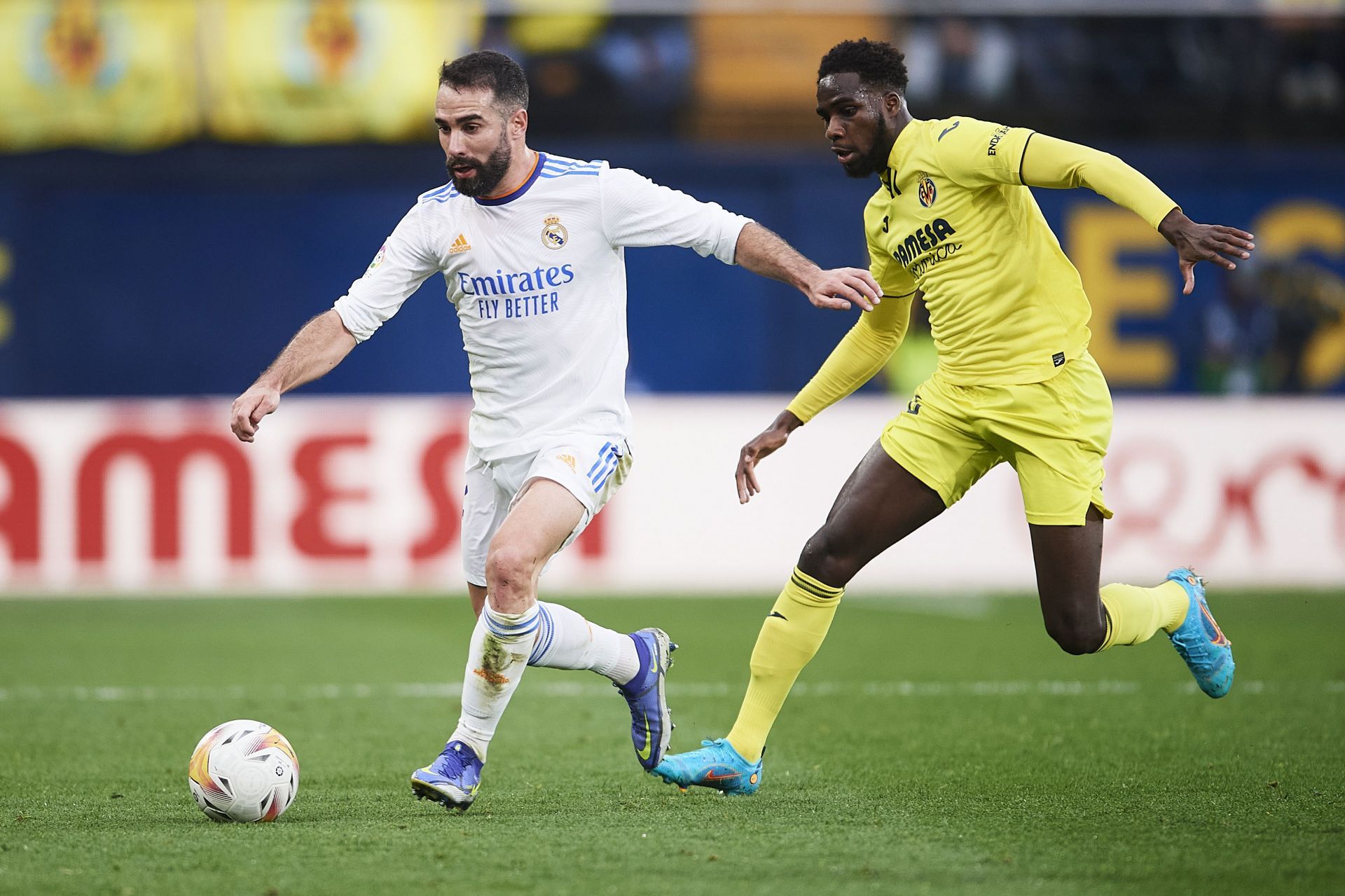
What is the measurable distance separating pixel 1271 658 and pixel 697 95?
926 cm

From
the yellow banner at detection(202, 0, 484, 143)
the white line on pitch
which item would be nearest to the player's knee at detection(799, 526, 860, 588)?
the white line on pitch

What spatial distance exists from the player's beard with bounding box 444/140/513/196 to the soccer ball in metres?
1.78

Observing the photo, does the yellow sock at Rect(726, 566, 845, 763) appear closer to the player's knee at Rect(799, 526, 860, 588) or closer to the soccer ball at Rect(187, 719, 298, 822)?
the player's knee at Rect(799, 526, 860, 588)

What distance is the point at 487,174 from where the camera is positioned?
5516 mm

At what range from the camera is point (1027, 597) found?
13.1 metres

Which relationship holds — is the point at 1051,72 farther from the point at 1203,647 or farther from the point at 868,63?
the point at 868,63

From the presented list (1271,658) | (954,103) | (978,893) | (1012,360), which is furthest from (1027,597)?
(978,893)

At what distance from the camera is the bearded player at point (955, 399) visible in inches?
217

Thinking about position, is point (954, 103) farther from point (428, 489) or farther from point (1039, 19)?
point (428, 489)

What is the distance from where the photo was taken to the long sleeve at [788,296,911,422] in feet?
19.5

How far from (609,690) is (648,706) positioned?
3.06 meters

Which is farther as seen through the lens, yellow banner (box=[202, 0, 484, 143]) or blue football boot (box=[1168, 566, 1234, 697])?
yellow banner (box=[202, 0, 484, 143])

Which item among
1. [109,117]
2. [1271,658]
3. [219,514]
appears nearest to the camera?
[1271,658]

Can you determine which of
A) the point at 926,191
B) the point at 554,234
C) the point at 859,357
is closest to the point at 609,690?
the point at 859,357
